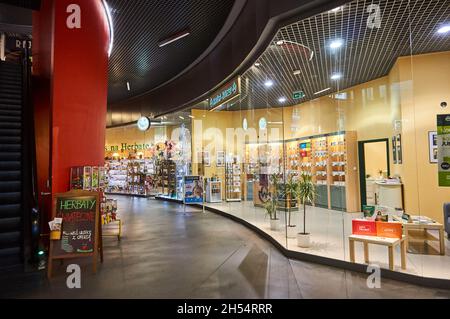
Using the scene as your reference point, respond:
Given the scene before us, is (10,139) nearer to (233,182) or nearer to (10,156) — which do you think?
(10,156)

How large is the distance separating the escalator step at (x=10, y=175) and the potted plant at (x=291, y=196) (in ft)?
15.1

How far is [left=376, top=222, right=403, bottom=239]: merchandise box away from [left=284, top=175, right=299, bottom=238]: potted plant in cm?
152

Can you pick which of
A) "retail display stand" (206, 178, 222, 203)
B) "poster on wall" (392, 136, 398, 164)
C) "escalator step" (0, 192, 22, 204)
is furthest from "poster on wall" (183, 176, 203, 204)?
"poster on wall" (392, 136, 398, 164)

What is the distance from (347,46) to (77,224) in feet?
18.2

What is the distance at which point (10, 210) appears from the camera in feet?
14.6

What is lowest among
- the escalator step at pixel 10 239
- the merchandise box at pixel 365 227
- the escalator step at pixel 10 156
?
the escalator step at pixel 10 239

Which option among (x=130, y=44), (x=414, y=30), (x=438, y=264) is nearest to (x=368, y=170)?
(x=414, y=30)

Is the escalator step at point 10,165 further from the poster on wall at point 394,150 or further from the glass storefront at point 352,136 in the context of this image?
the poster on wall at point 394,150

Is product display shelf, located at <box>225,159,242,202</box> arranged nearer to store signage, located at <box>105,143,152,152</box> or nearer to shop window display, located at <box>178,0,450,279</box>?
shop window display, located at <box>178,0,450,279</box>

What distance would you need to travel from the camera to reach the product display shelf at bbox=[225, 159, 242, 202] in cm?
1043

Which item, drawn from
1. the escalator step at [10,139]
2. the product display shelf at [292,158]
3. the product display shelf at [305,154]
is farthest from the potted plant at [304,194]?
the escalator step at [10,139]

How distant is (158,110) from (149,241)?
297 inches

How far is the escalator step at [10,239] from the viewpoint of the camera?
417 cm

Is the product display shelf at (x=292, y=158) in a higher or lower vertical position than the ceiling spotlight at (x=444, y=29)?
lower
